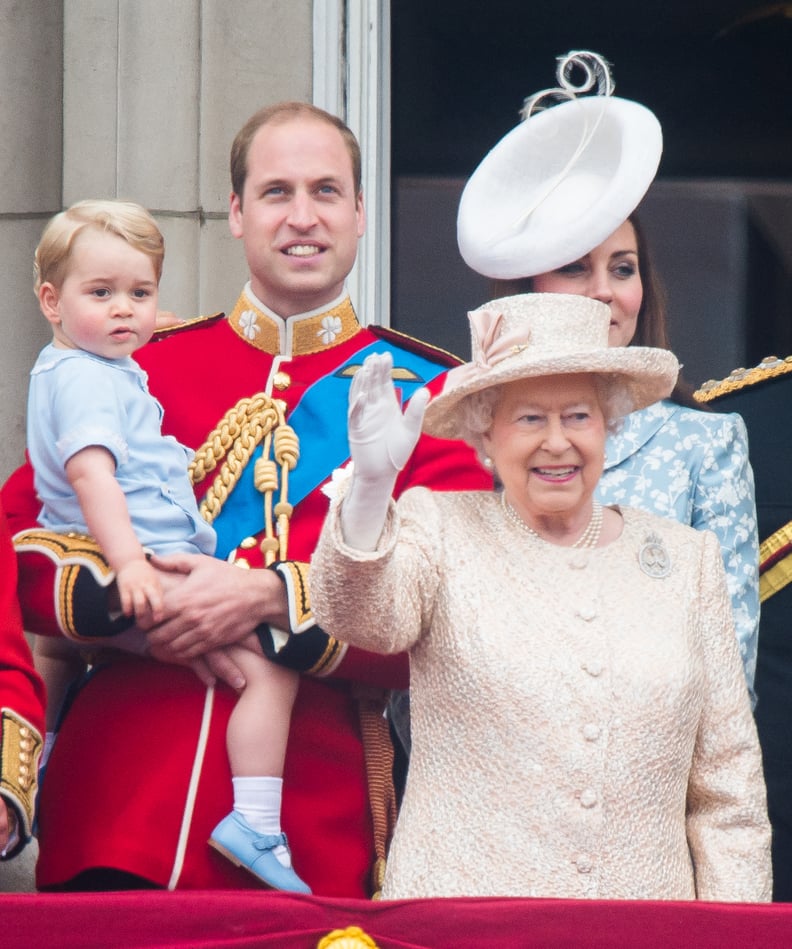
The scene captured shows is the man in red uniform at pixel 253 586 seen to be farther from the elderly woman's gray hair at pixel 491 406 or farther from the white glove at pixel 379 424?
the white glove at pixel 379 424

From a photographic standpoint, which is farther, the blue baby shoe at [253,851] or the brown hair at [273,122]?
the brown hair at [273,122]

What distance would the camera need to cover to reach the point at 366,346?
3334mm

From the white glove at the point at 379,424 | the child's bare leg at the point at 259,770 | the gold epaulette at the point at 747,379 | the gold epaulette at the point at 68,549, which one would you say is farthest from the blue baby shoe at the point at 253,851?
the gold epaulette at the point at 747,379

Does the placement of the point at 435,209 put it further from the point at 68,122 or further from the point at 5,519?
the point at 5,519

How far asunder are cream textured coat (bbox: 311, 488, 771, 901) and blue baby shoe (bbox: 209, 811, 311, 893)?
9.2 inches

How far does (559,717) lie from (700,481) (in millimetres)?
788

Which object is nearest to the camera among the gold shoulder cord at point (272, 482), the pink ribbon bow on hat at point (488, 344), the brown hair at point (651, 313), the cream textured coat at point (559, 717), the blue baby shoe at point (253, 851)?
the cream textured coat at point (559, 717)

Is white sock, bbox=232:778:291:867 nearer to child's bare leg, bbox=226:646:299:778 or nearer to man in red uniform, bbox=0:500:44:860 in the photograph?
child's bare leg, bbox=226:646:299:778

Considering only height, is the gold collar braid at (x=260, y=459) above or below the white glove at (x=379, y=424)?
below

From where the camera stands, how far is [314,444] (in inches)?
127

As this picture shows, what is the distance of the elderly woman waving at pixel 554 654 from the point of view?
2604mm

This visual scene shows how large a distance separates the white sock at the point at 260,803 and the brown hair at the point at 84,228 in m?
0.85

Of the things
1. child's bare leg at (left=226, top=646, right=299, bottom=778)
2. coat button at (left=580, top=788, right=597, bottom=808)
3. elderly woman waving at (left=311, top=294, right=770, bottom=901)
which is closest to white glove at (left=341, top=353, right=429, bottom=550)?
elderly woman waving at (left=311, top=294, right=770, bottom=901)

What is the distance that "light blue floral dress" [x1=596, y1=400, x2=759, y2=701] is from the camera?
10.5 feet
